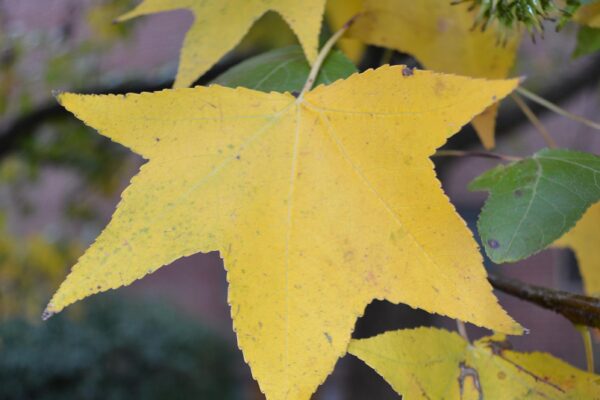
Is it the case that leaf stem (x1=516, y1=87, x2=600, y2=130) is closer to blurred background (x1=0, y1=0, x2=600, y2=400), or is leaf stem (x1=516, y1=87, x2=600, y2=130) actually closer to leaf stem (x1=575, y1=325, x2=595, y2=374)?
blurred background (x1=0, y1=0, x2=600, y2=400)

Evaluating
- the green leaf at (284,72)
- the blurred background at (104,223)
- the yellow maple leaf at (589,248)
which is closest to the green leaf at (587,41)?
the blurred background at (104,223)

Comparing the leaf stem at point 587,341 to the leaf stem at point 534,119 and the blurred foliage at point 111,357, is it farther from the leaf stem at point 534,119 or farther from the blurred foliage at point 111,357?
the blurred foliage at point 111,357

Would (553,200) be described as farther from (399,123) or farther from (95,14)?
(95,14)

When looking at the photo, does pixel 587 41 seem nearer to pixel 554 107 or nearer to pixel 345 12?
pixel 554 107

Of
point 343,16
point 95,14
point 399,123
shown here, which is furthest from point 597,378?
point 95,14

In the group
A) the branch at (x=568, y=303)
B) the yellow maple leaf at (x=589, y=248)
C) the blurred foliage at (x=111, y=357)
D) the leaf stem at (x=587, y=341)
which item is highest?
the branch at (x=568, y=303)

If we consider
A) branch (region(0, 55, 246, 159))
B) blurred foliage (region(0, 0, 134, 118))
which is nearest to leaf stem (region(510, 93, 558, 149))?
branch (region(0, 55, 246, 159))

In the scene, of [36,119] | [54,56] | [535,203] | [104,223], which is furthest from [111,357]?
[535,203]
